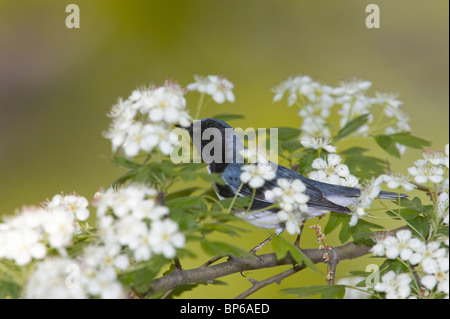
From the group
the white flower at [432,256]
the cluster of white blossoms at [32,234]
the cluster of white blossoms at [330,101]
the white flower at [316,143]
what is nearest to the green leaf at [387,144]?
the cluster of white blossoms at [330,101]

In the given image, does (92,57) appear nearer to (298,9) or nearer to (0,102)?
(0,102)

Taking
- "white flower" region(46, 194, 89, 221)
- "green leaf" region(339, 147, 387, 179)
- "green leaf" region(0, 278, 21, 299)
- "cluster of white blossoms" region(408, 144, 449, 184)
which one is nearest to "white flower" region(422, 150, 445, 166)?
"cluster of white blossoms" region(408, 144, 449, 184)

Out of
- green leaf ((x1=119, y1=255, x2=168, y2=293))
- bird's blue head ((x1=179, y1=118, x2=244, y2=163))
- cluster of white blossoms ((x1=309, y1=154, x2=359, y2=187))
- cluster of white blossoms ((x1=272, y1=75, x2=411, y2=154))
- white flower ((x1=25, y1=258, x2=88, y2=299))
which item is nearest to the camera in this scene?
white flower ((x1=25, y1=258, x2=88, y2=299))

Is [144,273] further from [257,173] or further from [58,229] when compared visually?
[257,173]

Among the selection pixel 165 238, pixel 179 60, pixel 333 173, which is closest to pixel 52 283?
pixel 165 238

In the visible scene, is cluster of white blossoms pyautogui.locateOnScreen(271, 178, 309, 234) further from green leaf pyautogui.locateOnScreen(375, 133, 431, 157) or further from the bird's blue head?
green leaf pyautogui.locateOnScreen(375, 133, 431, 157)

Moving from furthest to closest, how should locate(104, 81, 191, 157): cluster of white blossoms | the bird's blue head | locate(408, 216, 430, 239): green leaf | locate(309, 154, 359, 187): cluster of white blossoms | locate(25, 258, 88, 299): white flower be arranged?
the bird's blue head < locate(309, 154, 359, 187): cluster of white blossoms < locate(408, 216, 430, 239): green leaf < locate(104, 81, 191, 157): cluster of white blossoms < locate(25, 258, 88, 299): white flower
